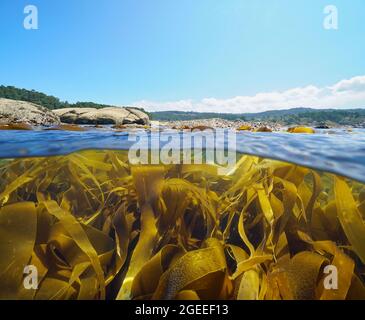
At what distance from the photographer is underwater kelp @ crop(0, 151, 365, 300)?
1153mm

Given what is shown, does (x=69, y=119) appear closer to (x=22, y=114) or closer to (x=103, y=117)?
(x=103, y=117)

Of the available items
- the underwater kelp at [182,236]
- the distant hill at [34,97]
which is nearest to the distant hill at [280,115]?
the distant hill at [34,97]

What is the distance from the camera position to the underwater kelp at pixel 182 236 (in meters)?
1.15

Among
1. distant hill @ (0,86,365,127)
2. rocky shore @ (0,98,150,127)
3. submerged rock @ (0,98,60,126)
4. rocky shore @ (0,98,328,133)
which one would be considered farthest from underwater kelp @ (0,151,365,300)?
distant hill @ (0,86,365,127)

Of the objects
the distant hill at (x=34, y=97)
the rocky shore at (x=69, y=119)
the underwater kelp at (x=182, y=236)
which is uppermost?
the distant hill at (x=34, y=97)

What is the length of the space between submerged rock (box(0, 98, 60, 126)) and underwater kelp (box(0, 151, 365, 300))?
8178mm

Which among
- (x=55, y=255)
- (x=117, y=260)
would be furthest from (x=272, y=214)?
(x=55, y=255)

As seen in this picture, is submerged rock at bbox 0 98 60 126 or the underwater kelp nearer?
the underwater kelp

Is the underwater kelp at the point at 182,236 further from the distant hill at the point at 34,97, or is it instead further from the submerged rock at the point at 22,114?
A: the distant hill at the point at 34,97

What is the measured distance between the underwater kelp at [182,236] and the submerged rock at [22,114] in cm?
818

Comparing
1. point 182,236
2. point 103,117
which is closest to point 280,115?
point 103,117

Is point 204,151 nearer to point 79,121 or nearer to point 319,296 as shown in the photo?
point 319,296

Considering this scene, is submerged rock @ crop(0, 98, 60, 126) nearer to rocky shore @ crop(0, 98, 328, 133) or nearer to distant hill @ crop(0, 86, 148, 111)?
rocky shore @ crop(0, 98, 328, 133)

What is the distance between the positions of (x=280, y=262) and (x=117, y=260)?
76cm
